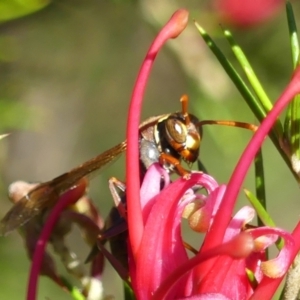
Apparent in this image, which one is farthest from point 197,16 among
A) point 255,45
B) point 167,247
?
point 167,247

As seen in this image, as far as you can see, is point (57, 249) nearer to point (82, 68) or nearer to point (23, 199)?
point (23, 199)

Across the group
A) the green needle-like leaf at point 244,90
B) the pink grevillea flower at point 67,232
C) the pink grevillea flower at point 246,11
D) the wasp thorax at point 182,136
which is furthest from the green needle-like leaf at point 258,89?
the pink grevillea flower at point 246,11

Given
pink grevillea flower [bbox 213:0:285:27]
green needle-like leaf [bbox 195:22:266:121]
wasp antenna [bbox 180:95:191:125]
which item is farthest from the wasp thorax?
pink grevillea flower [bbox 213:0:285:27]

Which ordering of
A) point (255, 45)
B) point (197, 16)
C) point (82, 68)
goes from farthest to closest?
point (82, 68)
point (255, 45)
point (197, 16)

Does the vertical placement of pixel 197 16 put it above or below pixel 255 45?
above

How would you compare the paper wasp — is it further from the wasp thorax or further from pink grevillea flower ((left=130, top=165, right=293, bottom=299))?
pink grevillea flower ((left=130, top=165, right=293, bottom=299))

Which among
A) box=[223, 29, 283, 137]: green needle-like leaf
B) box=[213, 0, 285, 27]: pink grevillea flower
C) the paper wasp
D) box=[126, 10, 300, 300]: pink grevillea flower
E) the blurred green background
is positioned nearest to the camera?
box=[126, 10, 300, 300]: pink grevillea flower

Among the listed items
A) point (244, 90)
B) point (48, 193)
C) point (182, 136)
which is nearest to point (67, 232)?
point (48, 193)

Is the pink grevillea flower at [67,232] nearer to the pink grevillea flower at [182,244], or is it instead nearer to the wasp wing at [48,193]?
the wasp wing at [48,193]
